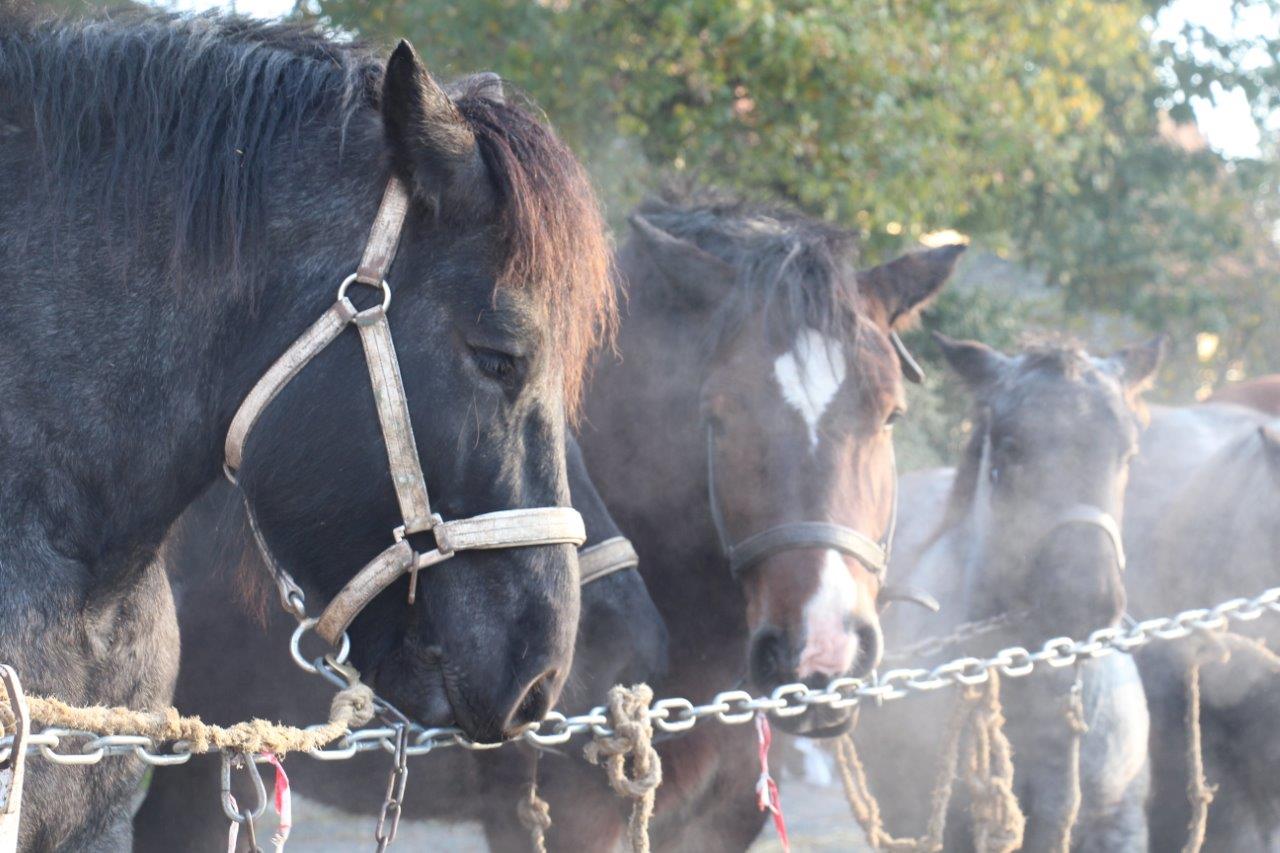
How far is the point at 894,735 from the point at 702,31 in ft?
13.4

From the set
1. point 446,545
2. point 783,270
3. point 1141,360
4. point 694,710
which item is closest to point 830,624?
point 694,710

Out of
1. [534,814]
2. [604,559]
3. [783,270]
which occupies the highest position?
[783,270]

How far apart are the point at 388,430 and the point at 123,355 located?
44 cm

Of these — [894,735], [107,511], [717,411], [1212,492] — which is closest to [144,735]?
[107,511]

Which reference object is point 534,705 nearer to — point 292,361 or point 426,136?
point 292,361

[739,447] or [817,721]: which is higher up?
[739,447]

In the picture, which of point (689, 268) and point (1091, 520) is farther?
point (1091, 520)

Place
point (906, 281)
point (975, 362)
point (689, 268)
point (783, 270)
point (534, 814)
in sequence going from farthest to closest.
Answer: point (975, 362) < point (906, 281) < point (689, 268) < point (783, 270) < point (534, 814)

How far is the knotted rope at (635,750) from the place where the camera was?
7.83 ft

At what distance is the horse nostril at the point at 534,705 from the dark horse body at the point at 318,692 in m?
0.73

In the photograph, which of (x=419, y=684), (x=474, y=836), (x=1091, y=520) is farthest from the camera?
(x=474, y=836)

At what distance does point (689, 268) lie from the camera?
3.18 metres

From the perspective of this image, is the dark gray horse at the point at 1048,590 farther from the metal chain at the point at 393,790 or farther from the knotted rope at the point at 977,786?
the metal chain at the point at 393,790

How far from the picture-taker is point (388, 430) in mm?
1820
